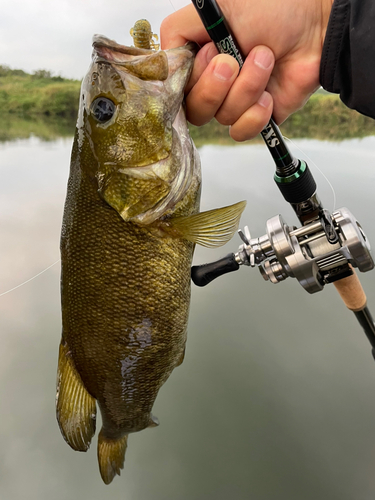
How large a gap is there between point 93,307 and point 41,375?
2615mm

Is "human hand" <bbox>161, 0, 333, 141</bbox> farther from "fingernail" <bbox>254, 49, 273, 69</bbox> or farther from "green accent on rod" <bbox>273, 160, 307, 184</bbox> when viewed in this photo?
"green accent on rod" <bbox>273, 160, 307, 184</bbox>

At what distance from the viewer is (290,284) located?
12.9 ft

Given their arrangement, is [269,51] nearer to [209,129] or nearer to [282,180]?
[282,180]

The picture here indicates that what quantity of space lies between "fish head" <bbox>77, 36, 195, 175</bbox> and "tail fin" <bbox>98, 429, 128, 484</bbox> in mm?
1121

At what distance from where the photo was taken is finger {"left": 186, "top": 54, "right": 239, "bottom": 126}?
0.84 meters

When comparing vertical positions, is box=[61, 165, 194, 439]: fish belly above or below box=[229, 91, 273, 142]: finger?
below

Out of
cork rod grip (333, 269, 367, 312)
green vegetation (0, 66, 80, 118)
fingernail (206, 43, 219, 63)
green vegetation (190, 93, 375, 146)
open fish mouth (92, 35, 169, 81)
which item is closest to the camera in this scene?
open fish mouth (92, 35, 169, 81)

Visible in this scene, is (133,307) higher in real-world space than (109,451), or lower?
higher

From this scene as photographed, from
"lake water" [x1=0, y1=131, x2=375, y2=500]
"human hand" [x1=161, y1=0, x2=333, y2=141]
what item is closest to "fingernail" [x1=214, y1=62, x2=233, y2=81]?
"human hand" [x1=161, y1=0, x2=333, y2=141]

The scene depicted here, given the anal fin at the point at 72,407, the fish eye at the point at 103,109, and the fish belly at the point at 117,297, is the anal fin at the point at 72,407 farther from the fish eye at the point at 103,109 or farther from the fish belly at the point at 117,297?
the fish eye at the point at 103,109

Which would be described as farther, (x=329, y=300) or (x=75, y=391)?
(x=329, y=300)

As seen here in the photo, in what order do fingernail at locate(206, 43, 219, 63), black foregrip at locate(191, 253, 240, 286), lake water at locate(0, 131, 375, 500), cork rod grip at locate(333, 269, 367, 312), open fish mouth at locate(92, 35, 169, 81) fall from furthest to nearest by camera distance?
lake water at locate(0, 131, 375, 500) < cork rod grip at locate(333, 269, 367, 312) < black foregrip at locate(191, 253, 240, 286) < fingernail at locate(206, 43, 219, 63) < open fish mouth at locate(92, 35, 169, 81)

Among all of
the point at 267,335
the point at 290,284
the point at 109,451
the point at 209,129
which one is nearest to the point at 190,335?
the point at 267,335

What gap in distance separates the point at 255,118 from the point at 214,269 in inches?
21.6
